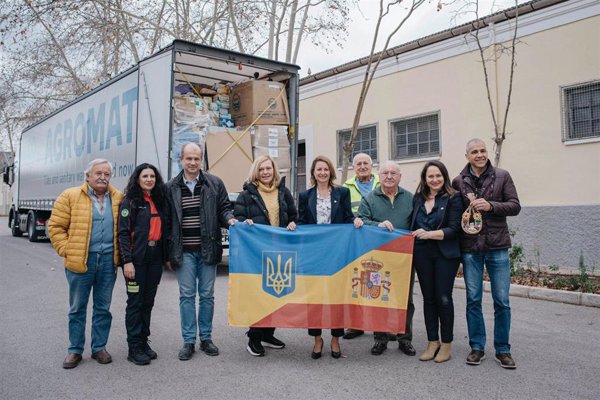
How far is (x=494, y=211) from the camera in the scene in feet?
14.1

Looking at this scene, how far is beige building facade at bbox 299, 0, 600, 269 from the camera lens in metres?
9.31

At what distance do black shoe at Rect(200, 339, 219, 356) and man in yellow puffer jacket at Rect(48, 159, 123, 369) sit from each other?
0.82 m

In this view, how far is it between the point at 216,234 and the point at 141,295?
2.84 ft

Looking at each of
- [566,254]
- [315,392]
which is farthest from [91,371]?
[566,254]

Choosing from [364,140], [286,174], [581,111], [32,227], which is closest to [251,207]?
[286,174]

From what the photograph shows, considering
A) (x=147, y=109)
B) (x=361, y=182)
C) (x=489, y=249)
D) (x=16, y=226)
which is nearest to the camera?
(x=489, y=249)

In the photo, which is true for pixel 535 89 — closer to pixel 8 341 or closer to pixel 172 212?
pixel 172 212

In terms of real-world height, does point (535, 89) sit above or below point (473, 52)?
below

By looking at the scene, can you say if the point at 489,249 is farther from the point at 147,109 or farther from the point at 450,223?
the point at 147,109

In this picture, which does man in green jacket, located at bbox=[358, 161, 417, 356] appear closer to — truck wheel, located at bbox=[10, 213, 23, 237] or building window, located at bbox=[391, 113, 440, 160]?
building window, located at bbox=[391, 113, 440, 160]

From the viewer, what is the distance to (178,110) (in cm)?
866

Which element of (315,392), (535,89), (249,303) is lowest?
(315,392)

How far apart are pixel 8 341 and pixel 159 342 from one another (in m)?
1.57

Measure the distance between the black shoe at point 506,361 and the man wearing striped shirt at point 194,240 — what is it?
254cm
